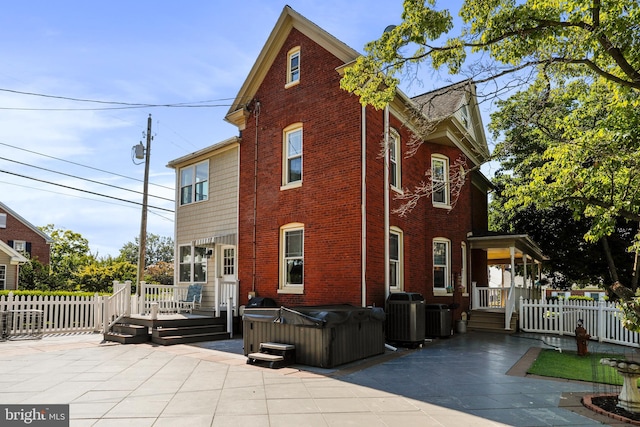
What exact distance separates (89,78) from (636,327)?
46.7 ft

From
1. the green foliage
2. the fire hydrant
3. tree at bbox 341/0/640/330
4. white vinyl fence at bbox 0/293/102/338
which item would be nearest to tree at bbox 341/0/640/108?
tree at bbox 341/0/640/330

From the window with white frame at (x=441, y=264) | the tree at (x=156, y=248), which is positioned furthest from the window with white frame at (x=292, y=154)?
the tree at (x=156, y=248)

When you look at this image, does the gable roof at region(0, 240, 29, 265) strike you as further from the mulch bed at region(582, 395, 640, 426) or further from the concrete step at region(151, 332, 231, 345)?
the mulch bed at region(582, 395, 640, 426)

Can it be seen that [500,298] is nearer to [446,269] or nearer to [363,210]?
[446,269]

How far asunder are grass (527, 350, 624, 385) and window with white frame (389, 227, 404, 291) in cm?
409

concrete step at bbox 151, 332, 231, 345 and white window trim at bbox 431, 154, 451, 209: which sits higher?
white window trim at bbox 431, 154, 451, 209

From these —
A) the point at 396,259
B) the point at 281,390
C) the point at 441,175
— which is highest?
the point at 441,175

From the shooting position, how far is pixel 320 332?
27.0ft

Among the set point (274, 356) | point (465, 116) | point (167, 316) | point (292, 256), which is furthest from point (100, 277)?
point (465, 116)

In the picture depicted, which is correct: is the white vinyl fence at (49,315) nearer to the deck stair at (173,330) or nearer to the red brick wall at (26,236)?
the deck stair at (173,330)

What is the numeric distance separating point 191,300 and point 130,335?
11.1ft

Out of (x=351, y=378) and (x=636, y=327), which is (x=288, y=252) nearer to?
(x=351, y=378)

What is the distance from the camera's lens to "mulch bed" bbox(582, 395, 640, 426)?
Answer: 5398mm

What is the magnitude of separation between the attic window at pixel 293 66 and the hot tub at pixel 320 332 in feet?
23.7
